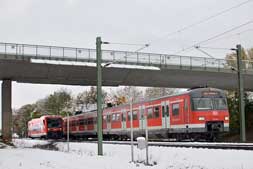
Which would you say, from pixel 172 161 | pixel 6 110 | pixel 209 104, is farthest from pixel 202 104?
pixel 6 110

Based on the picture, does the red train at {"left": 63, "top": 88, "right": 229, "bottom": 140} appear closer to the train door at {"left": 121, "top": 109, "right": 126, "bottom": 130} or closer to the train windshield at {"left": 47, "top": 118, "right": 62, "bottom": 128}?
the train door at {"left": 121, "top": 109, "right": 126, "bottom": 130}

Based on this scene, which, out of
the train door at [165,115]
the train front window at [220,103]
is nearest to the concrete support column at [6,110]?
the train door at [165,115]

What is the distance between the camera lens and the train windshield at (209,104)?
89.0 feet

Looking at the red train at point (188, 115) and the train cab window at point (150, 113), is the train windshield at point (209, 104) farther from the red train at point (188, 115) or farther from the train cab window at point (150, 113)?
the train cab window at point (150, 113)

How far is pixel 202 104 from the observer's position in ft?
89.8

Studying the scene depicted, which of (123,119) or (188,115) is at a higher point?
(188,115)

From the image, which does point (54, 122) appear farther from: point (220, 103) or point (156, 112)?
point (220, 103)

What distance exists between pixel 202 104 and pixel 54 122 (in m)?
30.7

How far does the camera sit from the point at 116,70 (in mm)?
41969

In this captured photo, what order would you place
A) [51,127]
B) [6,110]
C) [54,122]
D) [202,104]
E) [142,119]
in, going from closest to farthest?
1. [202,104]
2. [142,119]
3. [6,110]
4. [51,127]
5. [54,122]

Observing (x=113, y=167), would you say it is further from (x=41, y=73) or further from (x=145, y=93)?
(x=145, y=93)

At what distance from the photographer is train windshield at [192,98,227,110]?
27114 millimetres

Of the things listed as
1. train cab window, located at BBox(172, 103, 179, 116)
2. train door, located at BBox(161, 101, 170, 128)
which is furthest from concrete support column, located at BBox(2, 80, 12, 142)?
train cab window, located at BBox(172, 103, 179, 116)

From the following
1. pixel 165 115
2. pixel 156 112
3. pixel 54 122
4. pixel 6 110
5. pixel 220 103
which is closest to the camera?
pixel 220 103
